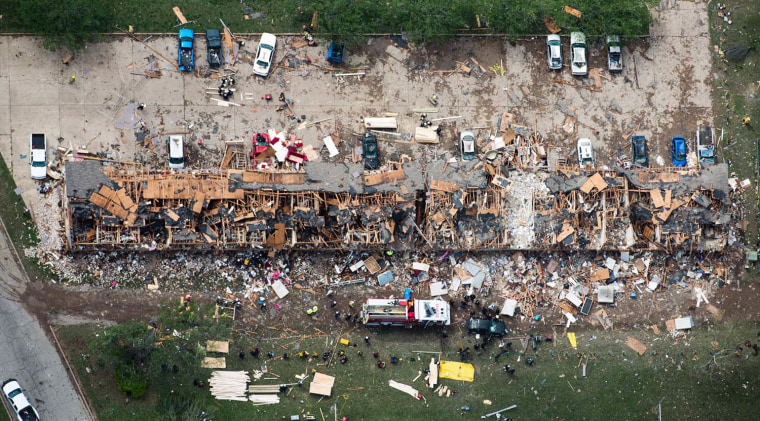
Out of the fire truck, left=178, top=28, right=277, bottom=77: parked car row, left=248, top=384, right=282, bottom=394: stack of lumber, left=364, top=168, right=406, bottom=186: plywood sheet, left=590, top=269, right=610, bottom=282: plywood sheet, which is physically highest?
left=178, top=28, right=277, bottom=77: parked car row

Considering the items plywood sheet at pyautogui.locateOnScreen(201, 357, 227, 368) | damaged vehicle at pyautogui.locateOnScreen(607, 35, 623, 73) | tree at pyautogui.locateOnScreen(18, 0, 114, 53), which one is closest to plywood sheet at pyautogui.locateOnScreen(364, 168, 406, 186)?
plywood sheet at pyautogui.locateOnScreen(201, 357, 227, 368)

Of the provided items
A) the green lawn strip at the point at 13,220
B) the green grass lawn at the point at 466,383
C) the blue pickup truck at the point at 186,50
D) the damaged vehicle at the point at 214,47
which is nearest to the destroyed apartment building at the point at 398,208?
the green lawn strip at the point at 13,220

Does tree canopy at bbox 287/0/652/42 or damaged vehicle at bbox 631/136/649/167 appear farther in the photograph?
damaged vehicle at bbox 631/136/649/167

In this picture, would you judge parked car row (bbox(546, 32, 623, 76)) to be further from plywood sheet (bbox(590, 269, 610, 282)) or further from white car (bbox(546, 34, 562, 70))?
plywood sheet (bbox(590, 269, 610, 282))

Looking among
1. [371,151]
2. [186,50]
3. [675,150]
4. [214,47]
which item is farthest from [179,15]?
[675,150]

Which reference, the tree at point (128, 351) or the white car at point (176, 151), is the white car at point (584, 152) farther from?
the tree at point (128, 351)

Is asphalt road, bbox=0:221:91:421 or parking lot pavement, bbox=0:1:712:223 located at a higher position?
parking lot pavement, bbox=0:1:712:223
